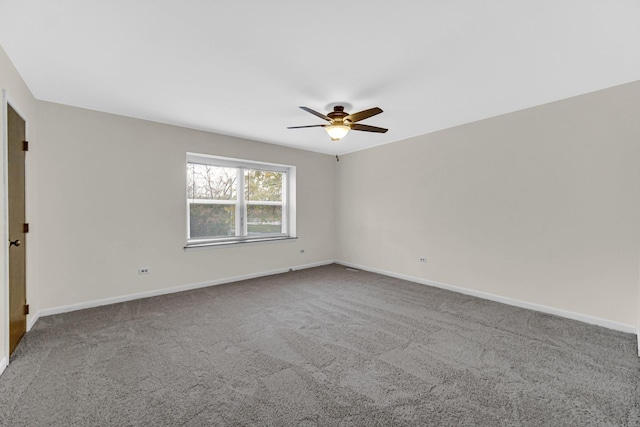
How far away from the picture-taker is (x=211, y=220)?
15.7ft

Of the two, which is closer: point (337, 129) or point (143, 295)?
point (337, 129)

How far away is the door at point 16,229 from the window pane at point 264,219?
296 cm

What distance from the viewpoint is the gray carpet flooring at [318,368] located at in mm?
1735

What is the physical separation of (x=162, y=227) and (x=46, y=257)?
1241mm

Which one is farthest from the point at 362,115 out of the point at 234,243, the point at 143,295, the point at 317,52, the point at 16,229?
the point at 143,295

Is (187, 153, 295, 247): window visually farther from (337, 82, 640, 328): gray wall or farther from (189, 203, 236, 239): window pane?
(337, 82, 640, 328): gray wall

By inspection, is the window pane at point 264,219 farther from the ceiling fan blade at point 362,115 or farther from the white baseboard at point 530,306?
the ceiling fan blade at point 362,115

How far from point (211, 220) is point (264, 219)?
1.03 meters

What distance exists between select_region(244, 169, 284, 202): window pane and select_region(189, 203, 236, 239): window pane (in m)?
0.47

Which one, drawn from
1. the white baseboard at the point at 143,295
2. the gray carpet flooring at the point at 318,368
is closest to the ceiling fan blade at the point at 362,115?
the gray carpet flooring at the point at 318,368

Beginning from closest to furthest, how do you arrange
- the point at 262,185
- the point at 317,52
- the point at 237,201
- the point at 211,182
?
the point at 317,52 → the point at 211,182 → the point at 237,201 → the point at 262,185

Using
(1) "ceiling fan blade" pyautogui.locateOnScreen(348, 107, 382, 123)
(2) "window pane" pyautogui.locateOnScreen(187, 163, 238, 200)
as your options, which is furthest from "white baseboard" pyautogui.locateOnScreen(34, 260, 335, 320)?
(1) "ceiling fan blade" pyautogui.locateOnScreen(348, 107, 382, 123)

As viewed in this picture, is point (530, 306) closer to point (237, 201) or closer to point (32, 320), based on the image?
point (237, 201)

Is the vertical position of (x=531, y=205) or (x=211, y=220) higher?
(x=531, y=205)
